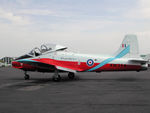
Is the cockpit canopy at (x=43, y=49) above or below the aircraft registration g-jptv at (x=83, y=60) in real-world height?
above

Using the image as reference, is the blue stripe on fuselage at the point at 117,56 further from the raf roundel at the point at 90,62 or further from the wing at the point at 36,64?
the wing at the point at 36,64

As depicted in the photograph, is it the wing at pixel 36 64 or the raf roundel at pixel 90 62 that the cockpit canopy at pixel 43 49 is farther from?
the raf roundel at pixel 90 62

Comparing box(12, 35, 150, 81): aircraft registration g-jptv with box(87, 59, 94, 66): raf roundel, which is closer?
box(12, 35, 150, 81): aircraft registration g-jptv

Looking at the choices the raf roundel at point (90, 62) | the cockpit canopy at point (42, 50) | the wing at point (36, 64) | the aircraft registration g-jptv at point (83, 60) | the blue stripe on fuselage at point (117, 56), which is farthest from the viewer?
the raf roundel at point (90, 62)

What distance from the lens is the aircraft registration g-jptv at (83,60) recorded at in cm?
1557

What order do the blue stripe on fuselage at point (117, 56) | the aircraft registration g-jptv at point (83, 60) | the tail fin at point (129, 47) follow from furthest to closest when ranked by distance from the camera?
1. the tail fin at point (129, 47)
2. the blue stripe on fuselage at point (117, 56)
3. the aircraft registration g-jptv at point (83, 60)

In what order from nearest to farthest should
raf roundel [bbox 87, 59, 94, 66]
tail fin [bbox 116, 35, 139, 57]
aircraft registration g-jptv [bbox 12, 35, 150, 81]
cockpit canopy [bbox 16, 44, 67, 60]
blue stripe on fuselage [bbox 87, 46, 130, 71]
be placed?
aircraft registration g-jptv [bbox 12, 35, 150, 81], cockpit canopy [bbox 16, 44, 67, 60], blue stripe on fuselage [bbox 87, 46, 130, 71], raf roundel [bbox 87, 59, 94, 66], tail fin [bbox 116, 35, 139, 57]

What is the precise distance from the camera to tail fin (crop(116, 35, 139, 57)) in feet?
53.5

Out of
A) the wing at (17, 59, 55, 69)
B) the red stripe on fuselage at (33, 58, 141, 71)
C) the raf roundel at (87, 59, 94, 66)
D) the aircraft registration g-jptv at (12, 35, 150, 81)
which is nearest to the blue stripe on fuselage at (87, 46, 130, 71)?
the aircraft registration g-jptv at (12, 35, 150, 81)

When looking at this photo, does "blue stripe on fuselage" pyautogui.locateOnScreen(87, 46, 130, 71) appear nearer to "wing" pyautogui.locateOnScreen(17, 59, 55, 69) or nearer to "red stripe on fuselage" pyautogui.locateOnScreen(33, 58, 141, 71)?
"red stripe on fuselage" pyautogui.locateOnScreen(33, 58, 141, 71)

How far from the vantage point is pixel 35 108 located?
19.5ft

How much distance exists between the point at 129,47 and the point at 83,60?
15.1 feet

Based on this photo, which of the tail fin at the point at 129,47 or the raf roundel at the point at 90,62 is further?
the tail fin at the point at 129,47

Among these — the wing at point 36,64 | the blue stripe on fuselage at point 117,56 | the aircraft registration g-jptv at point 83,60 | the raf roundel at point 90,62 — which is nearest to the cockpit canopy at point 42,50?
the aircraft registration g-jptv at point 83,60
